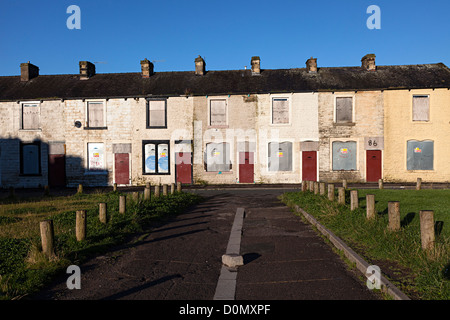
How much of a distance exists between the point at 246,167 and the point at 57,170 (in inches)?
509

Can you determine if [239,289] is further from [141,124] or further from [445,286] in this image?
[141,124]

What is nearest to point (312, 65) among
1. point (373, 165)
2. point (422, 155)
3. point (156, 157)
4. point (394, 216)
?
point (373, 165)

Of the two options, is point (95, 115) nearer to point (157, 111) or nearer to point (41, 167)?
point (157, 111)

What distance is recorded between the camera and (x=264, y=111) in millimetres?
23141

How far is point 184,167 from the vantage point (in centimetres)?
2339

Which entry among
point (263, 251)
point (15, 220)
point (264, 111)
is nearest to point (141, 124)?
point (264, 111)

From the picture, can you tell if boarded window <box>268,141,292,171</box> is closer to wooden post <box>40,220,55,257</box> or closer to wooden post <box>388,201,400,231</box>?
wooden post <box>388,201,400,231</box>

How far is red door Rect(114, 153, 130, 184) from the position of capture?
77.2 feet

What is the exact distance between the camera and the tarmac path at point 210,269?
4.52m

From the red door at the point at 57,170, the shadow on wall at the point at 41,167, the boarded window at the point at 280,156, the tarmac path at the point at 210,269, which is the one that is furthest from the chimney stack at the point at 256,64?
the tarmac path at the point at 210,269

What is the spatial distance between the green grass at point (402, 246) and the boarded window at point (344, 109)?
44.1ft

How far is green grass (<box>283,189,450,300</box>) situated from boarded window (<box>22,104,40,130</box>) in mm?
21326

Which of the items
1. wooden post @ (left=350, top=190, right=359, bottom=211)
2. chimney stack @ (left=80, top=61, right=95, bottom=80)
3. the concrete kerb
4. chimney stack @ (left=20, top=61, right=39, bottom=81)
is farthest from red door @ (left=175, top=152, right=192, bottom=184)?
wooden post @ (left=350, top=190, right=359, bottom=211)
